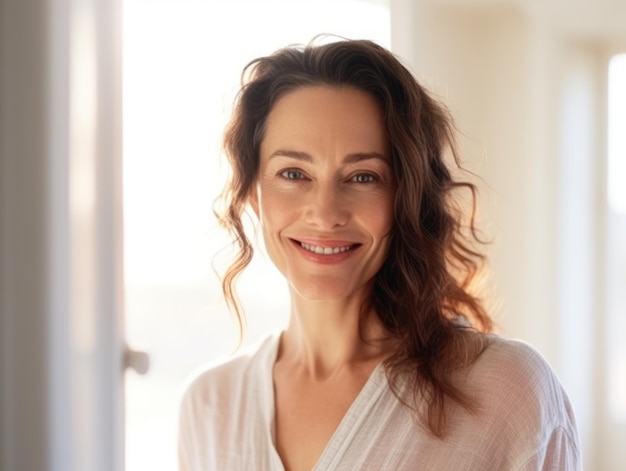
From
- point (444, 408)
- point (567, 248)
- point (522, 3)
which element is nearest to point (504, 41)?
point (522, 3)

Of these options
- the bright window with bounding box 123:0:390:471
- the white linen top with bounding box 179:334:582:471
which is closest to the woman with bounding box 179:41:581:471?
the white linen top with bounding box 179:334:582:471

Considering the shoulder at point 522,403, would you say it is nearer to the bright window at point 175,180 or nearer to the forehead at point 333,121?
the forehead at point 333,121

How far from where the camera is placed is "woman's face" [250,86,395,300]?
4.28 ft

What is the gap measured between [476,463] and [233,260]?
598mm

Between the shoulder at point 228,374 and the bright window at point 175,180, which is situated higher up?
the bright window at point 175,180

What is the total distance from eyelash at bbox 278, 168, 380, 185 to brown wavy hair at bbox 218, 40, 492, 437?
4 centimetres

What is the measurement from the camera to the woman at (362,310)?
4.24ft

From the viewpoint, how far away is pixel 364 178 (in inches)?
52.6

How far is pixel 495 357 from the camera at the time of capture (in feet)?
4.37

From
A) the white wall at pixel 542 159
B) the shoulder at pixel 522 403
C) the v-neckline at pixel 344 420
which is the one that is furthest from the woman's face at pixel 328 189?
the white wall at pixel 542 159

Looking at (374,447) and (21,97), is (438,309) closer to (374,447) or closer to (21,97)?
(374,447)

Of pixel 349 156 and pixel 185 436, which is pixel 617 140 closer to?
pixel 349 156

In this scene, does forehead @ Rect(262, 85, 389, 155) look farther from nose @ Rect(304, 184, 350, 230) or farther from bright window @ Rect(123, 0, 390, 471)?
bright window @ Rect(123, 0, 390, 471)

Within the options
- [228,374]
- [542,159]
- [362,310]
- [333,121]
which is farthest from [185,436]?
[542,159]
